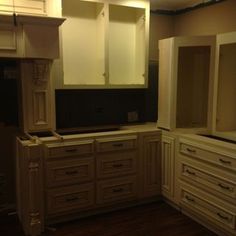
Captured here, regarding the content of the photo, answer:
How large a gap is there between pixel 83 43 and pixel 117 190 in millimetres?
1696

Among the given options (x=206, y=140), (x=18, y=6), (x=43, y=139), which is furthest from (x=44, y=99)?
(x=206, y=140)

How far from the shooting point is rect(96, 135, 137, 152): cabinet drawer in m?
3.01

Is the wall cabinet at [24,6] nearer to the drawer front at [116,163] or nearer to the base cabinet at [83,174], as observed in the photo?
the base cabinet at [83,174]

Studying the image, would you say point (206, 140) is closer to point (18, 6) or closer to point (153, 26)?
point (153, 26)

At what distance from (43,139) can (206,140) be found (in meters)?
1.55

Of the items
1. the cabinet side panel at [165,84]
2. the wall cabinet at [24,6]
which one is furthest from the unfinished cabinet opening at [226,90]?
the wall cabinet at [24,6]

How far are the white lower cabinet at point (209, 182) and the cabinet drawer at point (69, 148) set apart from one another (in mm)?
962

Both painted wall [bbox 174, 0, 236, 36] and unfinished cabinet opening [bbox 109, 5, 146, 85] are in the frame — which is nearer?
painted wall [bbox 174, 0, 236, 36]

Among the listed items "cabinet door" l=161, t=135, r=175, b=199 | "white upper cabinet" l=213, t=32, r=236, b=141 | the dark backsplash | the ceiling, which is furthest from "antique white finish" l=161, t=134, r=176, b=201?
the ceiling

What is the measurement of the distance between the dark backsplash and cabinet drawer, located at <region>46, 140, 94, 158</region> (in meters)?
0.58

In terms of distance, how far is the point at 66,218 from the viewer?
9.71 ft

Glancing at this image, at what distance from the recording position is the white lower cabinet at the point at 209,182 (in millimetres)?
2508

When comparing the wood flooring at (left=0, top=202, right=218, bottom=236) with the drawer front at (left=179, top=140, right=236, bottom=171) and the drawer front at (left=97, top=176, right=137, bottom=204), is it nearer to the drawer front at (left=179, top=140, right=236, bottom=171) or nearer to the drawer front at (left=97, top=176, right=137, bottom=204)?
the drawer front at (left=97, top=176, right=137, bottom=204)

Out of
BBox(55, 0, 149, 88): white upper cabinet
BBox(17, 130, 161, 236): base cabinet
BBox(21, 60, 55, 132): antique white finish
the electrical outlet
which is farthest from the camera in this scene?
the electrical outlet
